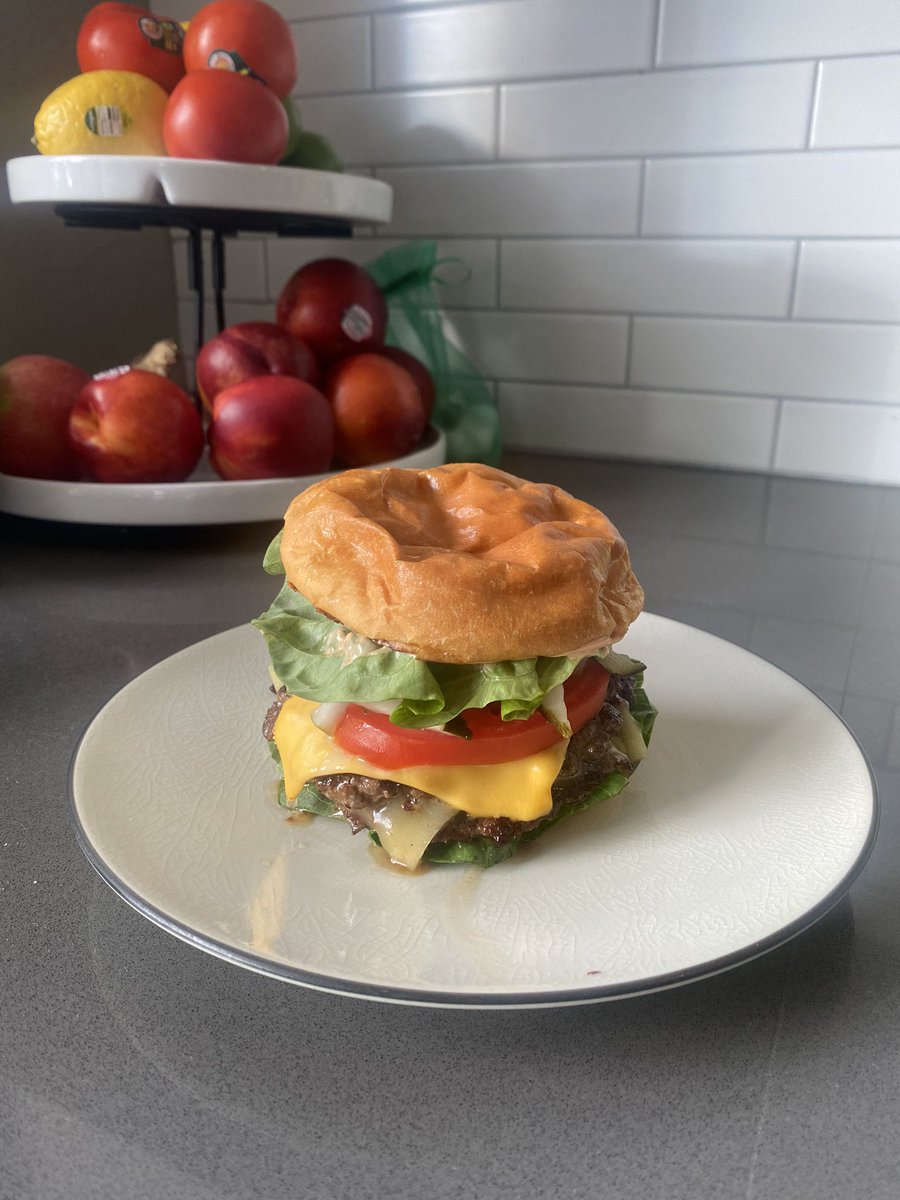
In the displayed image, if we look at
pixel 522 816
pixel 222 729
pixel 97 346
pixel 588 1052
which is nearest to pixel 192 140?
pixel 97 346

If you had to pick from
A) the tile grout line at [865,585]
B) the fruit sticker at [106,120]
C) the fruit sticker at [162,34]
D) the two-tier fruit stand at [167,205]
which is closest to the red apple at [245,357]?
the two-tier fruit stand at [167,205]

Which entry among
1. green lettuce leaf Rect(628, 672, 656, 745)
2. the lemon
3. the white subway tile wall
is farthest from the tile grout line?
the lemon

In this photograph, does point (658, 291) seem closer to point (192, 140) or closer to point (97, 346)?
point (192, 140)

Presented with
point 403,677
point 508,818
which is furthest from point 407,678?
point 508,818

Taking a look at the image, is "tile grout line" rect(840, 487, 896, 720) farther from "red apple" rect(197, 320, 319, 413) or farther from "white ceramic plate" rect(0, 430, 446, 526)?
"red apple" rect(197, 320, 319, 413)

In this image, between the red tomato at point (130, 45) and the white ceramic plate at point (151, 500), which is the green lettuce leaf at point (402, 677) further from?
the red tomato at point (130, 45)

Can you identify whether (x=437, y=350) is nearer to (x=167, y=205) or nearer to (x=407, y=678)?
(x=167, y=205)
